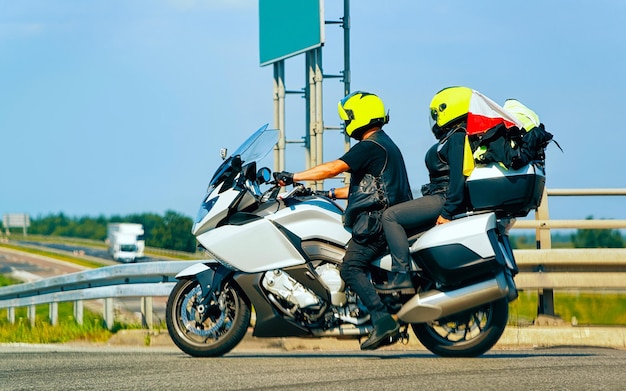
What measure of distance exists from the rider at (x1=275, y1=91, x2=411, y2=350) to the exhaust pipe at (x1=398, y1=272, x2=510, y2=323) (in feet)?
0.63

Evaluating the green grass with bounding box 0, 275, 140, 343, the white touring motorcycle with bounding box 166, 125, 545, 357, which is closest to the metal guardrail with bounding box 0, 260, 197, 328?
the green grass with bounding box 0, 275, 140, 343

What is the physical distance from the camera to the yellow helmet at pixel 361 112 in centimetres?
818

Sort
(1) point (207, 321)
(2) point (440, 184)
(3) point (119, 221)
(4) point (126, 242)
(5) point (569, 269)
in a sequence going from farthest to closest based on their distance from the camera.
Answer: (3) point (119, 221) → (4) point (126, 242) → (5) point (569, 269) → (1) point (207, 321) → (2) point (440, 184)

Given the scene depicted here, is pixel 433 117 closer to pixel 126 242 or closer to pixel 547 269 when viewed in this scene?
pixel 547 269

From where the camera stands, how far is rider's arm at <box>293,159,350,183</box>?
8.02 metres

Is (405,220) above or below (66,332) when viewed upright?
above

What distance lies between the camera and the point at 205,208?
8516mm

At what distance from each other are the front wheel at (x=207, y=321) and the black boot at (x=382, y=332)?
1.16m

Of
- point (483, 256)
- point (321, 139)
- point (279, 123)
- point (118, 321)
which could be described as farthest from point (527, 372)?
point (279, 123)

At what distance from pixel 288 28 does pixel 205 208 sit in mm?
19999

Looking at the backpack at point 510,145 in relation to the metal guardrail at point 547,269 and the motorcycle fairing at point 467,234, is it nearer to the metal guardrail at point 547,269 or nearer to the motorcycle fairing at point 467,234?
the motorcycle fairing at point 467,234

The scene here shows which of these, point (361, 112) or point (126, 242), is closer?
point (361, 112)

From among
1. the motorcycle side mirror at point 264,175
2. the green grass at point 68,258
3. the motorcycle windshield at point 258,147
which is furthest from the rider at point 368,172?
the green grass at point 68,258

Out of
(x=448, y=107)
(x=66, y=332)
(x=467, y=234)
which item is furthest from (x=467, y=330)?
(x=66, y=332)
